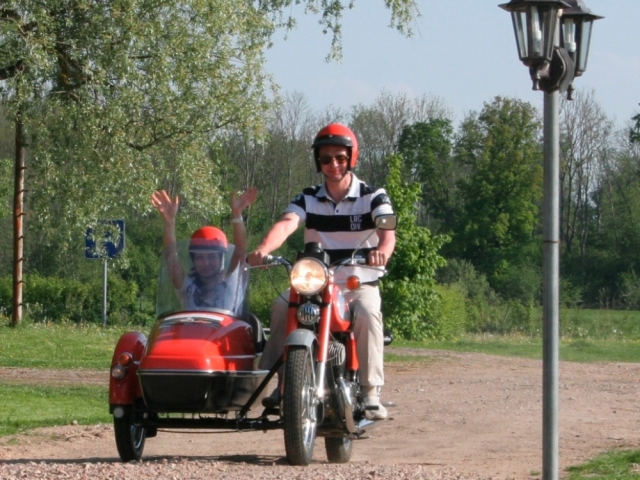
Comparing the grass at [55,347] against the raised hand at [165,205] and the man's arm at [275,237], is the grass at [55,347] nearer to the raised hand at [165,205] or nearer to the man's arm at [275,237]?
the raised hand at [165,205]

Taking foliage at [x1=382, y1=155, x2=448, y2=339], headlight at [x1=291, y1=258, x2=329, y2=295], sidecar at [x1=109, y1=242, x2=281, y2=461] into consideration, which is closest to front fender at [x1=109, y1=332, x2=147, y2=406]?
sidecar at [x1=109, y1=242, x2=281, y2=461]

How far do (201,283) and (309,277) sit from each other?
1.08m

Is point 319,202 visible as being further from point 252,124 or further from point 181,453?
point 252,124

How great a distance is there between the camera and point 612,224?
81.1m

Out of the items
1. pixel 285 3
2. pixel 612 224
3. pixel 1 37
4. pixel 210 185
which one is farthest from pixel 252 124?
pixel 612 224

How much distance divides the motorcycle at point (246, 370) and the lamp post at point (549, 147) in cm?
118

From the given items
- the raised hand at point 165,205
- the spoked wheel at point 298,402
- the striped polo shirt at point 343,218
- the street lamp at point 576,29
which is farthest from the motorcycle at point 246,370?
the street lamp at point 576,29

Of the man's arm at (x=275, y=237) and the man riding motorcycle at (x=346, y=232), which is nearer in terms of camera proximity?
the man's arm at (x=275, y=237)

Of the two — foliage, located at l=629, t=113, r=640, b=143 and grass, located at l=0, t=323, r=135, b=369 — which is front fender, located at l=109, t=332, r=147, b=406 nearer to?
grass, located at l=0, t=323, r=135, b=369

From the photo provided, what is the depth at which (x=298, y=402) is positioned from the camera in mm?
6539

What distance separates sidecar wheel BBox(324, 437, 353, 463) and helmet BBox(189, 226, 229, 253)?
4.92ft

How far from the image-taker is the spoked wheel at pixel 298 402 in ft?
21.5

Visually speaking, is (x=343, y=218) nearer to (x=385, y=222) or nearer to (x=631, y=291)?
(x=385, y=222)

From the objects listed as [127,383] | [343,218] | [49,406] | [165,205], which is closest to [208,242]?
[165,205]
